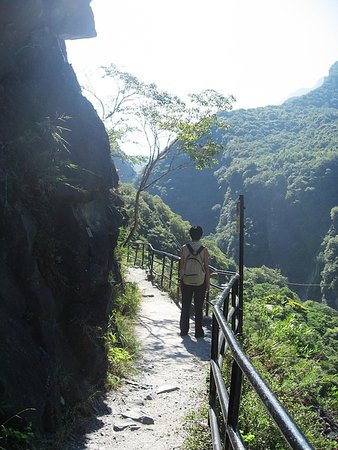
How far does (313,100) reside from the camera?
187m

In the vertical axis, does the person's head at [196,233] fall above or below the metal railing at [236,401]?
above

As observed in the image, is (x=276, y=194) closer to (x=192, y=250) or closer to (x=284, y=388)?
(x=192, y=250)

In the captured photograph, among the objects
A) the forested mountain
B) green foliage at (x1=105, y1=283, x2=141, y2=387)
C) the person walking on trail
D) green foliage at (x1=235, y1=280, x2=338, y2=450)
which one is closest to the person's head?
the person walking on trail

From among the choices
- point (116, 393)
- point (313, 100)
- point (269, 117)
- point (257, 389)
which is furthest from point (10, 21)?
point (313, 100)

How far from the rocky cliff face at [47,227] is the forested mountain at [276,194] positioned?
84086mm

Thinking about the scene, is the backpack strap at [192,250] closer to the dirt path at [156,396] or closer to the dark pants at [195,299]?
the dark pants at [195,299]

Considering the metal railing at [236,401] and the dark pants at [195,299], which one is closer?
the metal railing at [236,401]

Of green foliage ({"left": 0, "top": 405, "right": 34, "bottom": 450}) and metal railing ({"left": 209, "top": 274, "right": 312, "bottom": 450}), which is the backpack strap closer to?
metal railing ({"left": 209, "top": 274, "right": 312, "bottom": 450})

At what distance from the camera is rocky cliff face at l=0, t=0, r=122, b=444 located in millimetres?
3713

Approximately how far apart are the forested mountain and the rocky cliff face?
84086 mm

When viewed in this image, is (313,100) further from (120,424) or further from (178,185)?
(120,424)

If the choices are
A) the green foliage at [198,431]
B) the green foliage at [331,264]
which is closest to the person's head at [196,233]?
the green foliage at [198,431]

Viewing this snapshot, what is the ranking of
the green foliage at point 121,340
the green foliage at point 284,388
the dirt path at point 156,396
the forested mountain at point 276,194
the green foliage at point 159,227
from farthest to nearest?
1. the forested mountain at point 276,194
2. the green foliage at point 159,227
3. the green foliage at point 121,340
4. the dirt path at point 156,396
5. the green foliage at point 284,388

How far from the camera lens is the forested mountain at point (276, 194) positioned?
105m
